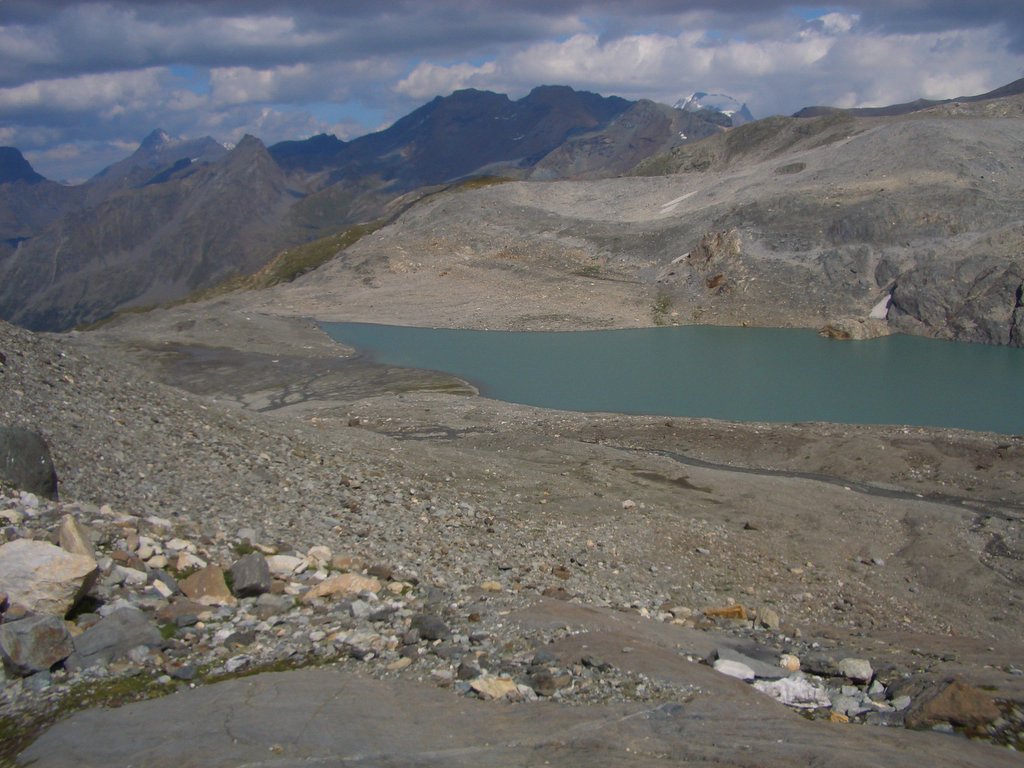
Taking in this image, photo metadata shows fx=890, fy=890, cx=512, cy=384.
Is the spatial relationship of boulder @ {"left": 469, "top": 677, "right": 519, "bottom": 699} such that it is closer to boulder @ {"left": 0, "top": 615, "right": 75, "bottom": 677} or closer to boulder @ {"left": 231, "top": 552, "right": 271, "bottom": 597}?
boulder @ {"left": 231, "top": 552, "right": 271, "bottom": 597}

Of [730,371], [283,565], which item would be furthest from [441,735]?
[730,371]

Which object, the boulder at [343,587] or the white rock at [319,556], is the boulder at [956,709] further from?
the white rock at [319,556]

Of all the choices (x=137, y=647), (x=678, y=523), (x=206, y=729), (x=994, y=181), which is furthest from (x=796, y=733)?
(x=994, y=181)

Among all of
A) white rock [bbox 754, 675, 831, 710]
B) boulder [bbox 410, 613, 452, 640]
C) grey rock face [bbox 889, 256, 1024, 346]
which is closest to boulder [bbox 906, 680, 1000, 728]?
white rock [bbox 754, 675, 831, 710]

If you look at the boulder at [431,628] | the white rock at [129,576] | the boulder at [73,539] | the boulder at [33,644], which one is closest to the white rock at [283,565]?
the white rock at [129,576]

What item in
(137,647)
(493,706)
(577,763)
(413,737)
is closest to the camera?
(577,763)

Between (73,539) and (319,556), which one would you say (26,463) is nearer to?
(73,539)

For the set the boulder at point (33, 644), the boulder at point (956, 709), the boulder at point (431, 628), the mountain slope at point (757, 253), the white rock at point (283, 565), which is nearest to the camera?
the boulder at point (956, 709)

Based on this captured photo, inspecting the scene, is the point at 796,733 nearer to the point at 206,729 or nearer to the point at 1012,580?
the point at 206,729
